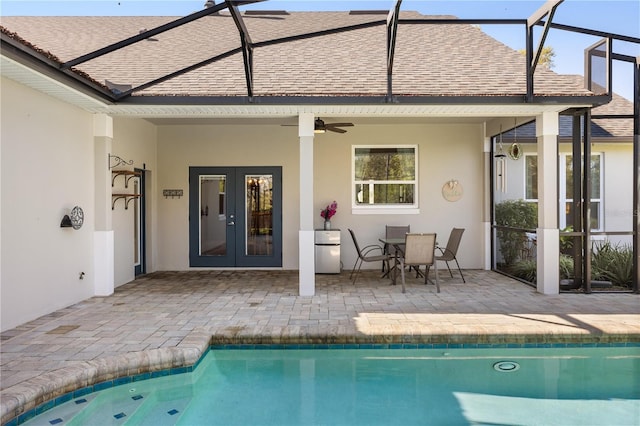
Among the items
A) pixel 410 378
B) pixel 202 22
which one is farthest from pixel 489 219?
pixel 202 22

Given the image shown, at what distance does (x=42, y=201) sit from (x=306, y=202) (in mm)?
3538

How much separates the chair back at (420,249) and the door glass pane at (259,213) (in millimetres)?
3512

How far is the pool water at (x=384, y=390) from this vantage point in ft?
12.1

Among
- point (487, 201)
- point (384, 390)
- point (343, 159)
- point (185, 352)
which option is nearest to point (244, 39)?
point (185, 352)

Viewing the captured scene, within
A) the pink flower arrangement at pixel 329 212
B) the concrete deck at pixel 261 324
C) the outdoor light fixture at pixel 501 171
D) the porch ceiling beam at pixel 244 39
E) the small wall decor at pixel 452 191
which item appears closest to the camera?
the concrete deck at pixel 261 324

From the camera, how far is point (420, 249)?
23.7ft

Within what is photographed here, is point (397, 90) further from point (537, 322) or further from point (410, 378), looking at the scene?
point (410, 378)

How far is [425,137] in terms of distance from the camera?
31.8 ft

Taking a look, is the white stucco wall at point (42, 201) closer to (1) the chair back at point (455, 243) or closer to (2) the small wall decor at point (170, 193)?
(2) the small wall decor at point (170, 193)

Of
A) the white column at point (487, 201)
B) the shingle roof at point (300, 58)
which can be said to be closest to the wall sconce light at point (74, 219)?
the shingle roof at point (300, 58)

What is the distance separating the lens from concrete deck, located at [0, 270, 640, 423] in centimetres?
404

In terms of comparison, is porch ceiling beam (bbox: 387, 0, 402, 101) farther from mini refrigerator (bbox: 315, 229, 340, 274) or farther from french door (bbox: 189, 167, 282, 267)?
french door (bbox: 189, 167, 282, 267)

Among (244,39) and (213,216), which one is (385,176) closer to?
(213,216)

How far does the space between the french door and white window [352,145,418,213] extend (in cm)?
173
